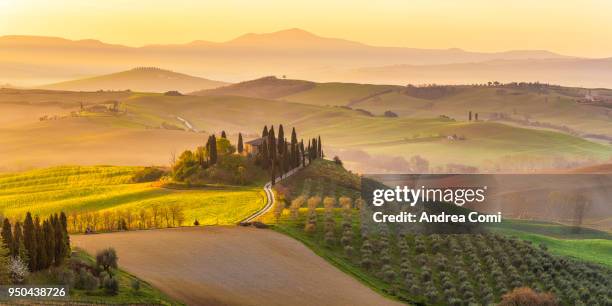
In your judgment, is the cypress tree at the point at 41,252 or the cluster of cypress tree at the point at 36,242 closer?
the cluster of cypress tree at the point at 36,242

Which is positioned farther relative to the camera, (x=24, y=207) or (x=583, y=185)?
(x=583, y=185)

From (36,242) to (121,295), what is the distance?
5.33m

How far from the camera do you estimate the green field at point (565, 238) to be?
94.9 meters

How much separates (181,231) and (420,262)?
18609mm

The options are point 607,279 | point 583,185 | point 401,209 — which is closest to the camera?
point 607,279

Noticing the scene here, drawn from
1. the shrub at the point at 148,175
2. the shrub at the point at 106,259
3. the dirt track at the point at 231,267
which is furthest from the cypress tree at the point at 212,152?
the shrub at the point at 106,259

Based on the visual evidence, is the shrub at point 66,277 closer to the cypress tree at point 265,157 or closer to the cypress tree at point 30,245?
the cypress tree at point 30,245

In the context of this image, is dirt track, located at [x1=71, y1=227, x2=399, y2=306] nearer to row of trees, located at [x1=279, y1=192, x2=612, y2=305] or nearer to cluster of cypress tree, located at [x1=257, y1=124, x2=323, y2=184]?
row of trees, located at [x1=279, y1=192, x2=612, y2=305]

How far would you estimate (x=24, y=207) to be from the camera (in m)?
99.4

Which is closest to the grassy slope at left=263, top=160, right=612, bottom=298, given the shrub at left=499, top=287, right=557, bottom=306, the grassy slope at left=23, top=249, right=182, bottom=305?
the shrub at left=499, top=287, right=557, bottom=306

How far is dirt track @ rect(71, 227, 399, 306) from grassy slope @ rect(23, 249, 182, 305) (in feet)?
4.84

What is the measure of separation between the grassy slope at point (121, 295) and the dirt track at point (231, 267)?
1.48 meters

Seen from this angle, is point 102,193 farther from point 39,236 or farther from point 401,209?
point 39,236

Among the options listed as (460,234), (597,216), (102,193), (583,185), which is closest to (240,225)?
(460,234)
